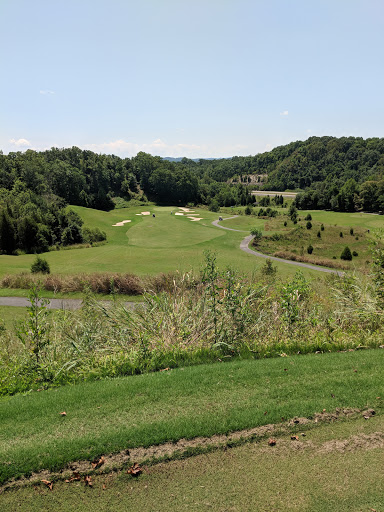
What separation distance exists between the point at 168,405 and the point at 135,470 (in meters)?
1.32

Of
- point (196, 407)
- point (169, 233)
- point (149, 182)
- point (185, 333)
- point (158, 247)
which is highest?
point (149, 182)

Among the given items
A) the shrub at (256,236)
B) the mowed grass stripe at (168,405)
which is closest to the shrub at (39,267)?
the mowed grass stripe at (168,405)

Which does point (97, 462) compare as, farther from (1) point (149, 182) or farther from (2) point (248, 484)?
(1) point (149, 182)

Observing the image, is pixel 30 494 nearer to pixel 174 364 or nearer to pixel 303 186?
pixel 174 364

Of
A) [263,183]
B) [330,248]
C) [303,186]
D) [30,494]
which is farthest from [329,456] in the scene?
[263,183]

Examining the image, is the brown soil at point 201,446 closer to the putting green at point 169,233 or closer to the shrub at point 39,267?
the shrub at point 39,267

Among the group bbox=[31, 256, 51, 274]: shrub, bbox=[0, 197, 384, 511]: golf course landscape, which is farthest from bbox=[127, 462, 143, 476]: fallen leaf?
bbox=[31, 256, 51, 274]: shrub

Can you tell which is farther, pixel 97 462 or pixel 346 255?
pixel 346 255

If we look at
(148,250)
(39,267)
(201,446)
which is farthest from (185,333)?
(148,250)

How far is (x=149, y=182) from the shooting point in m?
97.8

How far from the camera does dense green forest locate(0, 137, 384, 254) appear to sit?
46497mm

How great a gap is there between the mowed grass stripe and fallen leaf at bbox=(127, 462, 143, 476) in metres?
0.36

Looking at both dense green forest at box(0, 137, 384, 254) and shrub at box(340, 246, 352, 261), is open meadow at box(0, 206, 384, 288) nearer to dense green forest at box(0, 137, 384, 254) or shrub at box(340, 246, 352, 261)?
shrub at box(340, 246, 352, 261)

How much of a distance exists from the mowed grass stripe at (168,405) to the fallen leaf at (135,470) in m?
0.36
